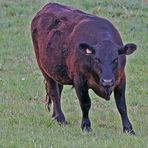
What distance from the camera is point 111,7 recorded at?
63.7 ft

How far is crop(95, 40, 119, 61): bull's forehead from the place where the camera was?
9.02 m

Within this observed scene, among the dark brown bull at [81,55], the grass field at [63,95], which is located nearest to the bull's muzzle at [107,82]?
the dark brown bull at [81,55]

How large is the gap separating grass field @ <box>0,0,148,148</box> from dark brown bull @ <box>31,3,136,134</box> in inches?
15.5

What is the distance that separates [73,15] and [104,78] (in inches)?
82.2

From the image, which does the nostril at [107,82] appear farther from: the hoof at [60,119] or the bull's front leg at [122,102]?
the hoof at [60,119]

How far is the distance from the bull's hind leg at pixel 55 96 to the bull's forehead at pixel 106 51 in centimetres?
193

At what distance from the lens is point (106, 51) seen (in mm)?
9070

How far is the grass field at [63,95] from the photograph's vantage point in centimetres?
862

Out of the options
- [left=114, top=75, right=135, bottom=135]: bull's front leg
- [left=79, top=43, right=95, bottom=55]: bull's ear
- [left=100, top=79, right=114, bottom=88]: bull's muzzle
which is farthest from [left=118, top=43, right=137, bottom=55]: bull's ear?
[left=100, top=79, right=114, bottom=88]: bull's muzzle

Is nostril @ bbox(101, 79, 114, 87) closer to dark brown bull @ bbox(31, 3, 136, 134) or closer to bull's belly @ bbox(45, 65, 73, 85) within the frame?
dark brown bull @ bbox(31, 3, 136, 134)

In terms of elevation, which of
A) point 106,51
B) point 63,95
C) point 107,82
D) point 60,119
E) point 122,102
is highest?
point 106,51

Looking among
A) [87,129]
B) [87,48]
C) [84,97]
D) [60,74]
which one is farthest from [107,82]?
[60,74]

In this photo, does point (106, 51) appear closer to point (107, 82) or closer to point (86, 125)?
point (107, 82)

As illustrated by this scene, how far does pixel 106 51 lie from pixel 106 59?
0.45 ft
